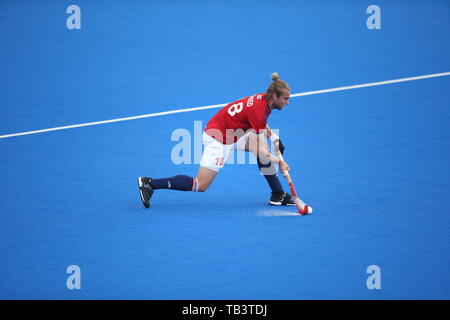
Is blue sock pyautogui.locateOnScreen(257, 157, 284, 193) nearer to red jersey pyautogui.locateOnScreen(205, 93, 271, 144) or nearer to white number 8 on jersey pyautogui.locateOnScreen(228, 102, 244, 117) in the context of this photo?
red jersey pyautogui.locateOnScreen(205, 93, 271, 144)

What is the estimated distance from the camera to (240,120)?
7879mm

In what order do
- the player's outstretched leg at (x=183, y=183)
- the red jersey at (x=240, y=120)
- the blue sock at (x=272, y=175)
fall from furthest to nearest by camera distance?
the blue sock at (x=272, y=175) → the player's outstretched leg at (x=183, y=183) → the red jersey at (x=240, y=120)

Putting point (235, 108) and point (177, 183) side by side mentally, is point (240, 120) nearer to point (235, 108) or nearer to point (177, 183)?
point (235, 108)

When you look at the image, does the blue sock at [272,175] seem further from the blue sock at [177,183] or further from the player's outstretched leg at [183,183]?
the blue sock at [177,183]

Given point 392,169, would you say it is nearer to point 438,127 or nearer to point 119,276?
point 438,127

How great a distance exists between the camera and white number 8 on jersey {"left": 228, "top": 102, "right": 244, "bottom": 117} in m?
7.89

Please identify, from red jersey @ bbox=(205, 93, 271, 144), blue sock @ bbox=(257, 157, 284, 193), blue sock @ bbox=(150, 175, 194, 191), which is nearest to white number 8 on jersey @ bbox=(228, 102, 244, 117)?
red jersey @ bbox=(205, 93, 271, 144)

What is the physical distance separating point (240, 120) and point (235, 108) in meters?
0.16

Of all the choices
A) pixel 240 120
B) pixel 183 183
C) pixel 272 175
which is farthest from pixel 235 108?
pixel 183 183

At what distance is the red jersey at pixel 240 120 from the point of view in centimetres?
770

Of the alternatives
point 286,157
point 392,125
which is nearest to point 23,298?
point 286,157

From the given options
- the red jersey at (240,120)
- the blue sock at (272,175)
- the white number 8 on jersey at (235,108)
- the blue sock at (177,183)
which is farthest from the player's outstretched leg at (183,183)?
the white number 8 on jersey at (235,108)

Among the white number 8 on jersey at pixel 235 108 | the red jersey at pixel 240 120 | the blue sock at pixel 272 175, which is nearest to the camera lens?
the red jersey at pixel 240 120

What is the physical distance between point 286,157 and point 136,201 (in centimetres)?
240
